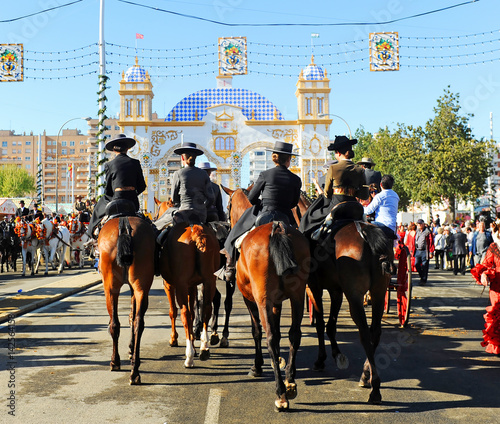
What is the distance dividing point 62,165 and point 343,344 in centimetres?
17208

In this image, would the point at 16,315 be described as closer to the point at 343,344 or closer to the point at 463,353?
the point at 343,344

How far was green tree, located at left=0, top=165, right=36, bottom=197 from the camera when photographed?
103 meters

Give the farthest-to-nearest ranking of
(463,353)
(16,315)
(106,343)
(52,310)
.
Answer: (52,310)
(16,315)
(106,343)
(463,353)

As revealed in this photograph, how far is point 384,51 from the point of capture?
25469 millimetres

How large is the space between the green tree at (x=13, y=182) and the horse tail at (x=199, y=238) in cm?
10404

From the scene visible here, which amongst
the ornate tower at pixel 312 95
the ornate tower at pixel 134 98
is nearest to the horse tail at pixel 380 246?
the ornate tower at pixel 312 95

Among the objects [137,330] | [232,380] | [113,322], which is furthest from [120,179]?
[232,380]

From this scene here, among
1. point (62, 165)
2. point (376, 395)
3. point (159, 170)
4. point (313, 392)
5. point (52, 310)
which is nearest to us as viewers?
point (376, 395)

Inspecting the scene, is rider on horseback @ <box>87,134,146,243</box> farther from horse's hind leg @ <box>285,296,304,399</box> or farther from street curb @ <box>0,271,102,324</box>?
street curb @ <box>0,271,102,324</box>

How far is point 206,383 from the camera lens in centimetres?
632

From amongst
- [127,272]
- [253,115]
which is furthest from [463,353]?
[253,115]

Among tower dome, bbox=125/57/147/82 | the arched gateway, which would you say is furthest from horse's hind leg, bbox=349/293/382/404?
tower dome, bbox=125/57/147/82

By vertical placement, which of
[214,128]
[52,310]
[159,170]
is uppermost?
[214,128]

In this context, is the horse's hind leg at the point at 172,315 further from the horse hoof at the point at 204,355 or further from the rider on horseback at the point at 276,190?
the rider on horseback at the point at 276,190
